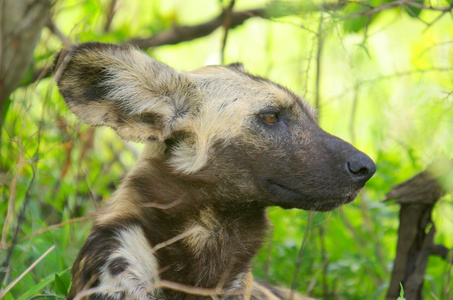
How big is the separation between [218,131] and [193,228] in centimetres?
64

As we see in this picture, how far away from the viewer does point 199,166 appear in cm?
345

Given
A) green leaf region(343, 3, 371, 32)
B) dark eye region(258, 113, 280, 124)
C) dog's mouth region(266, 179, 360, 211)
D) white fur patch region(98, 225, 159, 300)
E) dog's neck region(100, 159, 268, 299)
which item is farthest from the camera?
green leaf region(343, 3, 371, 32)

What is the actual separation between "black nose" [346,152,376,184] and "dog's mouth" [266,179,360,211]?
9 cm

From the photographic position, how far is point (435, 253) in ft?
14.1

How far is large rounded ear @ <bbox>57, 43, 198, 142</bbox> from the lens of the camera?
3285mm

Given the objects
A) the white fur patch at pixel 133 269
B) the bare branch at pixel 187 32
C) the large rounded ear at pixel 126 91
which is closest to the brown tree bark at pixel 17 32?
the large rounded ear at pixel 126 91

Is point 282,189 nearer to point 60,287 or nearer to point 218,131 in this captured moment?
point 218,131

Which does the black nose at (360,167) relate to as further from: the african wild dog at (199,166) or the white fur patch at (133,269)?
the white fur patch at (133,269)

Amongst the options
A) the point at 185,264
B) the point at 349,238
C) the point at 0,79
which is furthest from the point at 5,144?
the point at 349,238

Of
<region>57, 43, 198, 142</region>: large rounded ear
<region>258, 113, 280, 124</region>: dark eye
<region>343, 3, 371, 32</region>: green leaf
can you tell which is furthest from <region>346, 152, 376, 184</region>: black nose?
<region>343, 3, 371, 32</region>: green leaf

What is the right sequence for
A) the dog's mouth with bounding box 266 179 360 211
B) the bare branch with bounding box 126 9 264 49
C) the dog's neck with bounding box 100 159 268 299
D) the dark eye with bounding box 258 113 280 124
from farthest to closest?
the bare branch with bounding box 126 9 264 49 → the dark eye with bounding box 258 113 280 124 → the dog's mouth with bounding box 266 179 360 211 → the dog's neck with bounding box 100 159 268 299

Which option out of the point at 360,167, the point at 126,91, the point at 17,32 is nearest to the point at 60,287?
the point at 126,91

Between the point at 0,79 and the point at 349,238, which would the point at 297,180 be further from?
the point at 349,238

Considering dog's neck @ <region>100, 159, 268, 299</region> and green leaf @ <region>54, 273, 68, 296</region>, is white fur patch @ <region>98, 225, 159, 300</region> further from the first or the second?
green leaf @ <region>54, 273, 68, 296</region>
